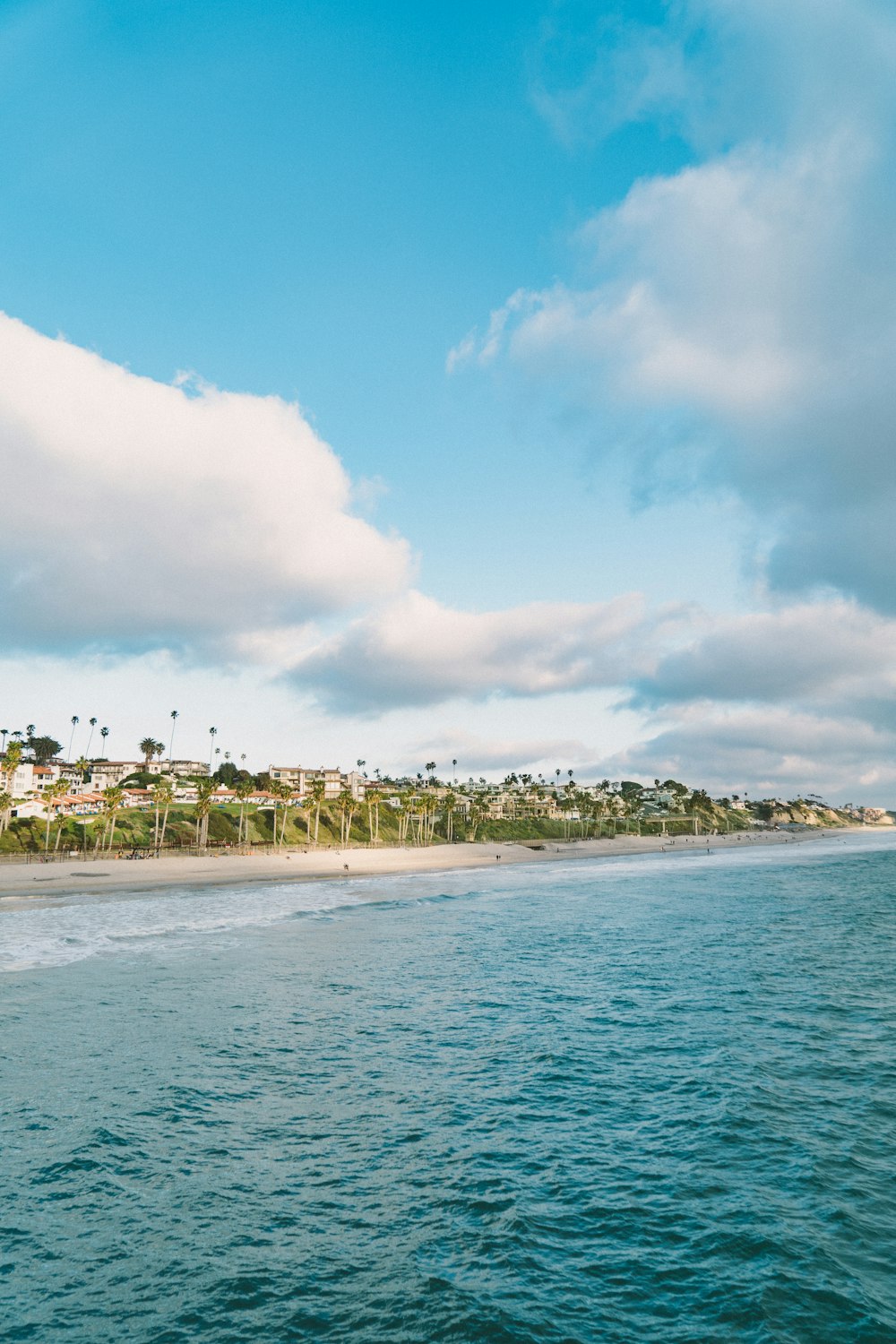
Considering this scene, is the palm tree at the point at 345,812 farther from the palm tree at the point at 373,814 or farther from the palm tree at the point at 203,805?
the palm tree at the point at 203,805

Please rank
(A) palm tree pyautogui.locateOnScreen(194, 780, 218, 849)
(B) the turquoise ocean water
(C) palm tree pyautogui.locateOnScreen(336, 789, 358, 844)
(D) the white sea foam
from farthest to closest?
(C) palm tree pyautogui.locateOnScreen(336, 789, 358, 844) → (A) palm tree pyautogui.locateOnScreen(194, 780, 218, 849) → (D) the white sea foam → (B) the turquoise ocean water

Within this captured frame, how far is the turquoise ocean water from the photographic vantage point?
11.3 m

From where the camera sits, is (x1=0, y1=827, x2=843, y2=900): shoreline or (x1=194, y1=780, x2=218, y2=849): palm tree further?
(x1=194, y1=780, x2=218, y2=849): palm tree

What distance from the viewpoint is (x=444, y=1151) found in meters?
16.8

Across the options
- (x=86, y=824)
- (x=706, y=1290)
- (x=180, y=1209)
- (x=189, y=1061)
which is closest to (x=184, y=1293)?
(x=180, y=1209)

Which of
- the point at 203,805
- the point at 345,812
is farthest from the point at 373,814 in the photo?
the point at 203,805

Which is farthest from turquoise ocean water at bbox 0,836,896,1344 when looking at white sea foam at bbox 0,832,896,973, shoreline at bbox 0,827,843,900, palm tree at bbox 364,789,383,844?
palm tree at bbox 364,789,383,844

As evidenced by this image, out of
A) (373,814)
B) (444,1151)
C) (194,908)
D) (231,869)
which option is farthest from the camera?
(373,814)

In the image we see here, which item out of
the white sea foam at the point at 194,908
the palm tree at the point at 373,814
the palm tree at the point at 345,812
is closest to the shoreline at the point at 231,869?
the white sea foam at the point at 194,908

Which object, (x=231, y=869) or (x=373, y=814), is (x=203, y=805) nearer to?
(x=231, y=869)

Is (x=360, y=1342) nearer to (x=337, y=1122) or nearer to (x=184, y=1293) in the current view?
(x=184, y=1293)

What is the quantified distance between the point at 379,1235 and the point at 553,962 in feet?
94.4

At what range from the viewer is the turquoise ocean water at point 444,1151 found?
447 inches

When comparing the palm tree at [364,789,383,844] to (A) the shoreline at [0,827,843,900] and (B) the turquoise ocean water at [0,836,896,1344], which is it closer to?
(A) the shoreline at [0,827,843,900]
